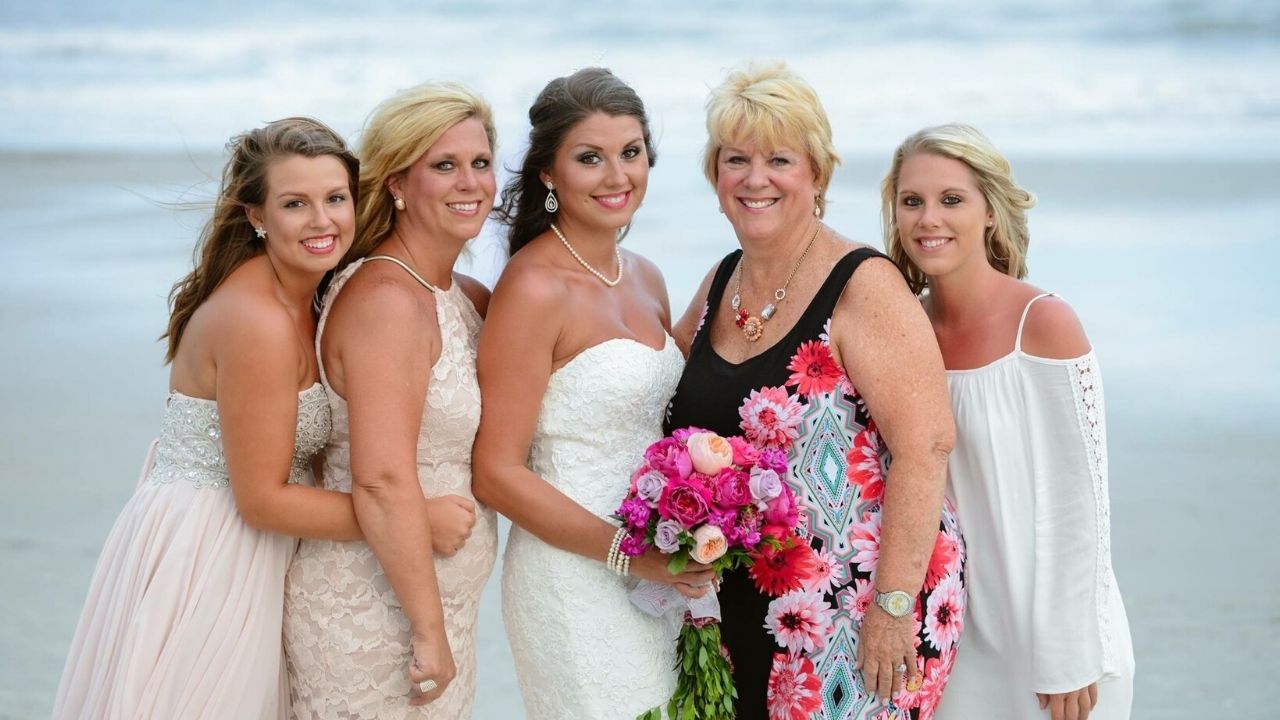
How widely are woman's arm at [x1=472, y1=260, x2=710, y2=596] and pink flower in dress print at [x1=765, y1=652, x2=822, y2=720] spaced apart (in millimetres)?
514

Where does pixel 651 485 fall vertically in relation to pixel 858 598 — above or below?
above

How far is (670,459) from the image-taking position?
13.2 ft

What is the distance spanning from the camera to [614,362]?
4355 millimetres

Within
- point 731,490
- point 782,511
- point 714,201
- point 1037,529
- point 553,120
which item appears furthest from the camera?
point 714,201

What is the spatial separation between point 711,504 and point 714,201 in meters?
13.8

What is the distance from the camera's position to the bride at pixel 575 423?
14.1ft

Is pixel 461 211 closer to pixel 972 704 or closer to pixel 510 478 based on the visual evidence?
pixel 510 478

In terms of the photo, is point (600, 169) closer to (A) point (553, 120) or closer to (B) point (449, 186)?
(A) point (553, 120)

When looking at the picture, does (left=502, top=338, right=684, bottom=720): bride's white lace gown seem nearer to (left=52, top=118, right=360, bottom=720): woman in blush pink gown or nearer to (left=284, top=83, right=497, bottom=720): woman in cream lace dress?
(left=284, top=83, right=497, bottom=720): woman in cream lace dress

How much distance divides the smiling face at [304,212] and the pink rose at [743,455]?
135 centimetres

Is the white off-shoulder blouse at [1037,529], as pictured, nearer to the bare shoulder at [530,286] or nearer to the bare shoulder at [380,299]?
the bare shoulder at [530,286]

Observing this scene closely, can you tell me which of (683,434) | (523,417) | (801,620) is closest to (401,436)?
(523,417)

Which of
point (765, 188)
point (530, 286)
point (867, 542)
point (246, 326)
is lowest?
point (867, 542)

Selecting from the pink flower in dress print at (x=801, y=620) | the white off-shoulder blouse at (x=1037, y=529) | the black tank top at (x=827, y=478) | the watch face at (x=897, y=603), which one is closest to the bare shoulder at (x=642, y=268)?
the black tank top at (x=827, y=478)
